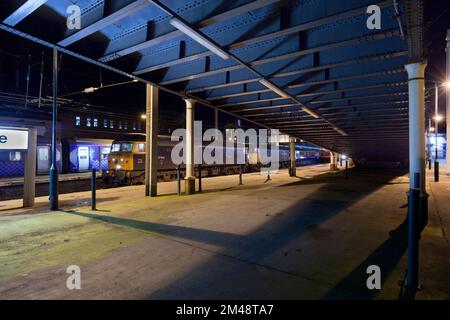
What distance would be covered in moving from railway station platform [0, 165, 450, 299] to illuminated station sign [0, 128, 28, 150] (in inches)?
75.8

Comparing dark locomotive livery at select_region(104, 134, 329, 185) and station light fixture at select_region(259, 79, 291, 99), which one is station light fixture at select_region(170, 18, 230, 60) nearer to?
station light fixture at select_region(259, 79, 291, 99)

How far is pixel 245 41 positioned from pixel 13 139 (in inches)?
280

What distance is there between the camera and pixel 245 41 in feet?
18.3

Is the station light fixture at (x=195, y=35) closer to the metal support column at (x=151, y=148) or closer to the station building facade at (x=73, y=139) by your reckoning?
the metal support column at (x=151, y=148)

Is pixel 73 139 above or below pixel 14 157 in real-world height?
above

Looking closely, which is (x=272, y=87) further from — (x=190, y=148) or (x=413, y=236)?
(x=413, y=236)

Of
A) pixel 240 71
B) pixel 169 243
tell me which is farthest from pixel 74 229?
pixel 240 71

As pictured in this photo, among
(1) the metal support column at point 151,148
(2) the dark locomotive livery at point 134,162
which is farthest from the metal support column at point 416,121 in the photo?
(2) the dark locomotive livery at point 134,162

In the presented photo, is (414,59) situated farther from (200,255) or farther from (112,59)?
(112,59)

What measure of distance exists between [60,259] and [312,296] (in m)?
3.63

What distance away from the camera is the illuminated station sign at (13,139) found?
278 inches

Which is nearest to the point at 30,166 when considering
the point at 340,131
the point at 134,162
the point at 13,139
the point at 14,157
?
the point at 13,139

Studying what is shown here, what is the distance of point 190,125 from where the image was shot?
412 inches

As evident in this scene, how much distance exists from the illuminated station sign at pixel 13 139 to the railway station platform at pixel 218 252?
192 cm
